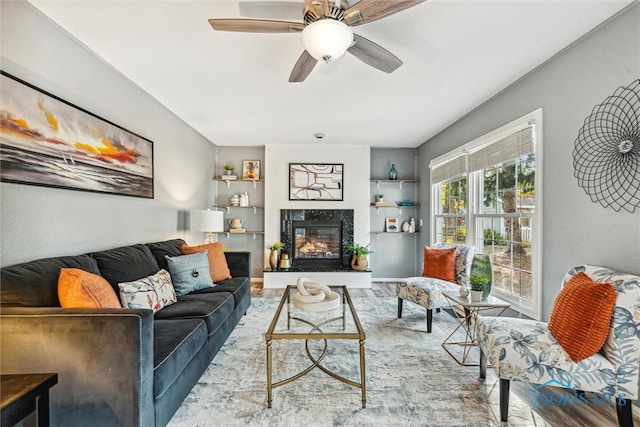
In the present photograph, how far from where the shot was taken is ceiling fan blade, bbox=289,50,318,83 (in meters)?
1.92

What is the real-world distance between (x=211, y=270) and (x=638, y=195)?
3.46 m

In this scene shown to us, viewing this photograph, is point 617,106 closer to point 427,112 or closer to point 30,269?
point 427,112

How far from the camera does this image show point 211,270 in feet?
10.2

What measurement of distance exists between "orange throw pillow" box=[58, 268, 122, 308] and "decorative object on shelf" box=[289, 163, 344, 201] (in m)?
3.61

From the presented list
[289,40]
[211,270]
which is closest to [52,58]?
[289,40]

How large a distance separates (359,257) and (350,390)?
9.96 ft

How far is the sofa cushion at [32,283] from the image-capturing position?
4.88ft

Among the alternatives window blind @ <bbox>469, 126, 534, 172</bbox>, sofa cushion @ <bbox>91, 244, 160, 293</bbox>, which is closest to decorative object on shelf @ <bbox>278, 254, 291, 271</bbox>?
sofa cushion @ <bbox>91, 244, 160, 293</bbox>

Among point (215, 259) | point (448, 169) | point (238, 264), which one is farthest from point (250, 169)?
point (448, 169)

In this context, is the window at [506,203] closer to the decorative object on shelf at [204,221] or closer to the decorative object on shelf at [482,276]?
the decorative object on shelf at [482,276]

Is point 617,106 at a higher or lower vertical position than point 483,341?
higher

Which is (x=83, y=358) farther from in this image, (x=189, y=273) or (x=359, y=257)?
(x=359, y=257)

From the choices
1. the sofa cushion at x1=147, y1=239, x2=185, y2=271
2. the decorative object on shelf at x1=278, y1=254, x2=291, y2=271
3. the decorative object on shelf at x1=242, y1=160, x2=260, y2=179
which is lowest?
the decorative object on shelf at x1=278, y1=254, x2=291, y2=271

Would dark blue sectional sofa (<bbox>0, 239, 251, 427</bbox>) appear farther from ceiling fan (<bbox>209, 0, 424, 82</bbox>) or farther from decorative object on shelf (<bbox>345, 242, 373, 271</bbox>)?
decorative object on shelf (<bbox>345, 242, 373, 271</bbox>)
